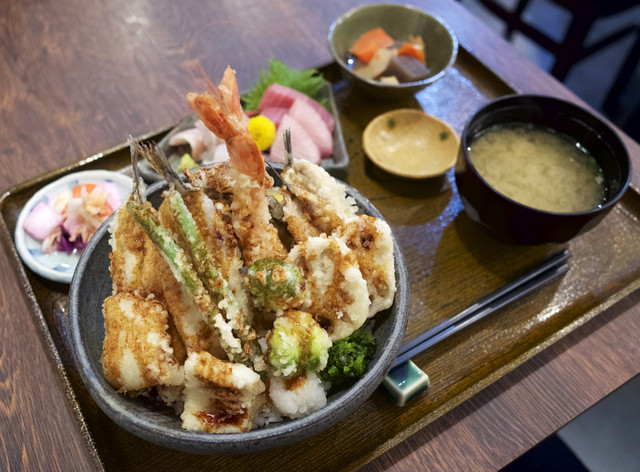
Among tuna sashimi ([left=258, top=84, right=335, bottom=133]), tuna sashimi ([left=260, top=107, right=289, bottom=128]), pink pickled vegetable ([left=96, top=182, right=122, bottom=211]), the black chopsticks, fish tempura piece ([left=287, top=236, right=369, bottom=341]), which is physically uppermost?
fish tempura piece ([left=287, top=236, right=369, bottom=341])

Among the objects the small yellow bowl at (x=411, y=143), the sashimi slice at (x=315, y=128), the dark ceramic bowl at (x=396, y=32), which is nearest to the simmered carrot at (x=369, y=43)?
the dark ceramic bowl at (x=396, y=32)

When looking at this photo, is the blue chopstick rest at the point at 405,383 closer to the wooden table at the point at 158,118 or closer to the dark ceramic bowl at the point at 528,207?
the wooden table at the point at 158,118

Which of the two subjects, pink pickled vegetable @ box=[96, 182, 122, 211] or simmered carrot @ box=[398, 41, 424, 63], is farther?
simmered carrot @ box=[398, 41, 424, 63]

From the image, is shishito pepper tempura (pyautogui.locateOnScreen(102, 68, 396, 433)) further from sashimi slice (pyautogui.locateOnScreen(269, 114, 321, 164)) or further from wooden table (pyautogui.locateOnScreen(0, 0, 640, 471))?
sashimi slice (pyautogui.locateOnScreen(269, 114, 321, 164))

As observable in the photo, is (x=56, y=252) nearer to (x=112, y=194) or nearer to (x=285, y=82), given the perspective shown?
(x=112, y=194)

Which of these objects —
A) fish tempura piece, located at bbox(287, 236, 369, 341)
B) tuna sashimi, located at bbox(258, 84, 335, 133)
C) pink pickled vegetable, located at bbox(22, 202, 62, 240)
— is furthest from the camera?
tuna sashimi, located at bbox(258, 84, 335, 133)

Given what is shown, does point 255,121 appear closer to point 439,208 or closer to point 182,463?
point 439,208

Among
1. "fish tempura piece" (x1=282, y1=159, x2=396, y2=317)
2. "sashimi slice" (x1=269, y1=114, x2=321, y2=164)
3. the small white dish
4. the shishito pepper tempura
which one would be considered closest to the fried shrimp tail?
the shishito pepper tempura
